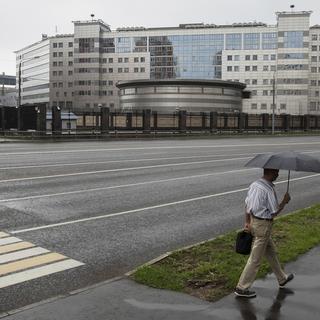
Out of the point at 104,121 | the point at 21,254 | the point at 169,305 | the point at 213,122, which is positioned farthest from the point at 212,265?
the point at 213,122

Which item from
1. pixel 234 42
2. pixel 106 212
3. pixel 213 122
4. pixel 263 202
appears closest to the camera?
pixel 263 202

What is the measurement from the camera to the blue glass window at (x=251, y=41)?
475 ft

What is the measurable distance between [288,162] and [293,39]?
144 m

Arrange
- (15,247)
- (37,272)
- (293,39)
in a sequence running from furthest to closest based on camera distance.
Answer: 1. (293,39)
2. (15,247)
3. (37,272)

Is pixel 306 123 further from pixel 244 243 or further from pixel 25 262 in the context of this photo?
pixel 244 243

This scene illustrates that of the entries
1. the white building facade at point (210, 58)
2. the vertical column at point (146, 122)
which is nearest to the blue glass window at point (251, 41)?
the white building facade at point (210, 58)

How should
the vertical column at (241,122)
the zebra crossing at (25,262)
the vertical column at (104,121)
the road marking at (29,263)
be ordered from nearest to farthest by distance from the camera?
1. the zebra crossing at (25,262)
2. the road marking at (29,263)
3. the vertical column at (104,121)
4. the vertical column at (241,122)

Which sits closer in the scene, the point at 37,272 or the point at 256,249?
the point at 256,249

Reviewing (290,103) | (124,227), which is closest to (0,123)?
(124,227)

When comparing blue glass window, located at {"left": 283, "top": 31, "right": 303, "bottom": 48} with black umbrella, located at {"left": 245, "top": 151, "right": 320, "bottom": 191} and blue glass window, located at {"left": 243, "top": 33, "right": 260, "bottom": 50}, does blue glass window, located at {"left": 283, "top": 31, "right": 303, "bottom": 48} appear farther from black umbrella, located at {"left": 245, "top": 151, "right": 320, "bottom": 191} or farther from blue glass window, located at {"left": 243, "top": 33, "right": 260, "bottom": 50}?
black umbrella, located at {"left": 245, "top": 151, "right": 320, "bottom": 191}

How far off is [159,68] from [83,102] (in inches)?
957

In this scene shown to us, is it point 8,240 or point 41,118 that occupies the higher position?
point 41,118

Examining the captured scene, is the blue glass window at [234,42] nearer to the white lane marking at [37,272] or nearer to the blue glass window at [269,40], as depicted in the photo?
the blue glass window at [269,40]

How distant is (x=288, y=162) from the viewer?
19.4 feet
